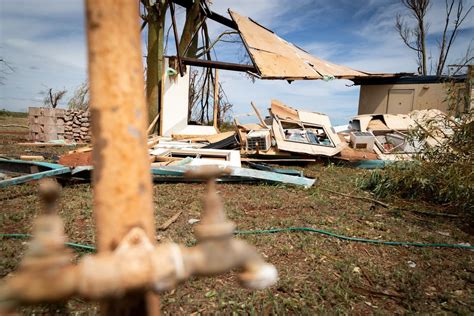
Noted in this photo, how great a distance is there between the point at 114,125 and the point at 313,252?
9.27 ft

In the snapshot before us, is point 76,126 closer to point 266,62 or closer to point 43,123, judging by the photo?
point 43,123

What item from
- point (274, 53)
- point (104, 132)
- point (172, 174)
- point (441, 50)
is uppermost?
point (441, 50)

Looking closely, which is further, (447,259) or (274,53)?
(274,53)

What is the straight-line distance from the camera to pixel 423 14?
1683 cm

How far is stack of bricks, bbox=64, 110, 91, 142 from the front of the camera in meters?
11.7

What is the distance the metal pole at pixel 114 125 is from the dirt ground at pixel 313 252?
175cm

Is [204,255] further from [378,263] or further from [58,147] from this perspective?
[58,147]

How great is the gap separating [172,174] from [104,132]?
486 centimetres

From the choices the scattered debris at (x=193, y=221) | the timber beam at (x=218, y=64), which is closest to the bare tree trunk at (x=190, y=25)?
the timber beam at (x=218, y=64)

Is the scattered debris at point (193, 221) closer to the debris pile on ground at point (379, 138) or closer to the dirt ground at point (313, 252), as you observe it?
the dirt ground at point (313, 252)

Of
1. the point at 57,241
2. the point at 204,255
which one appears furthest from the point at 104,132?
the point at 204,255

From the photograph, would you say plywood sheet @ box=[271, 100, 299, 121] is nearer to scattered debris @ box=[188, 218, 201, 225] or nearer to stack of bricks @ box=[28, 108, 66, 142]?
scattered debris @ box=[188, 218, 201, 225]

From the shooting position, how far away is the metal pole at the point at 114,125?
2.07ft

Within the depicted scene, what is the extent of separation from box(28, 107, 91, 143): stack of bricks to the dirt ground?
7540mm
